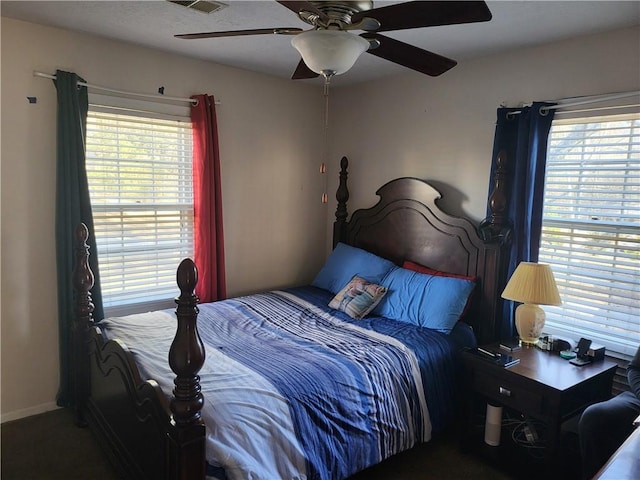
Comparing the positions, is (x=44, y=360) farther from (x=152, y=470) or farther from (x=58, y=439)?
(x=152, y=470)

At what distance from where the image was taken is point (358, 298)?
124 inches

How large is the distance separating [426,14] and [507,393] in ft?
6.14

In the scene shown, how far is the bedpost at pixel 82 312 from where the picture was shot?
271cm

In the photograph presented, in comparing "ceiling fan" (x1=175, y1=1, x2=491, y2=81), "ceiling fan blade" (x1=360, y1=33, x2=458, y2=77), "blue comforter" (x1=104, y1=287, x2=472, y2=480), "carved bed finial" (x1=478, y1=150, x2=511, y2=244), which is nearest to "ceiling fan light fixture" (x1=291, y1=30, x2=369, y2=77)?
"ceiling fan" (x1=175, y1=1, x2=491, y2=81)

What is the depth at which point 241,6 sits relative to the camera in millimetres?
2328

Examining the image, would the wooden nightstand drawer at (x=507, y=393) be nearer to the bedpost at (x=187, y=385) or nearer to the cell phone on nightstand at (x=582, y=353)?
the cell phone on nightstand at (x=582, y=353)

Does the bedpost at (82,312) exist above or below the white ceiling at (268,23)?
below

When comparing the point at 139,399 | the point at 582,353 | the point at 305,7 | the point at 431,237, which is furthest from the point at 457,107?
the point at 139,399

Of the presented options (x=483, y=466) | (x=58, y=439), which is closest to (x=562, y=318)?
(x=483, y=466)

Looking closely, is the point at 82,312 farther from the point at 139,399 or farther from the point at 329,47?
the point at 329,47

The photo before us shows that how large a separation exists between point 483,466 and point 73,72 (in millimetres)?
3396

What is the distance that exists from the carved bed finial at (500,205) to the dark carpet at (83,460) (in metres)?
1.30

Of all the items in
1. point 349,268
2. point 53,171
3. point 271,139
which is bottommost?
point 349,268

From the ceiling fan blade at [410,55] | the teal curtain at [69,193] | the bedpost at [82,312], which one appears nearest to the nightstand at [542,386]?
the ceiling fan blade at [410,55]
